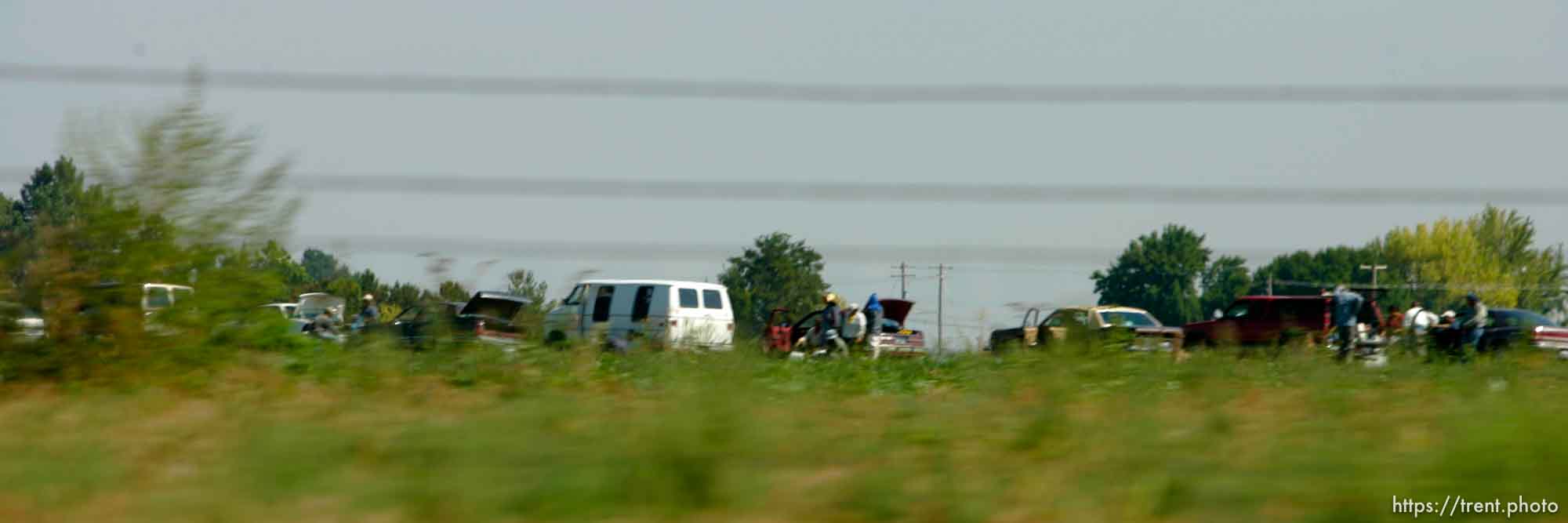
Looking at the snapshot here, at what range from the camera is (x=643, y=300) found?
2559cm

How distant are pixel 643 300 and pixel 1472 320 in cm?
1417

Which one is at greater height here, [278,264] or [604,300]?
[278,264]

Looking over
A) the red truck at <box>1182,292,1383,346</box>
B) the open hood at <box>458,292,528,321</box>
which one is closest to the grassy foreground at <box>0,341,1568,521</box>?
the open hood at <box>458,292,528,321</box>

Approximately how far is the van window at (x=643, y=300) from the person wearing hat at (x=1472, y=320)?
13209mm

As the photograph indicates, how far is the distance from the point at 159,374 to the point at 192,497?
416cm

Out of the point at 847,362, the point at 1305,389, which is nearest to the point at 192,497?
the point at 1305,389

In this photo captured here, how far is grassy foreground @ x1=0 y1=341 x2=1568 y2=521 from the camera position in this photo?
5.07 m

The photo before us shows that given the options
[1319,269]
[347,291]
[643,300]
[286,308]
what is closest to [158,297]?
[286,308]

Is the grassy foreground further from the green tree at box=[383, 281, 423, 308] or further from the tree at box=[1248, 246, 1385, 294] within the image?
the tree at box=[1248, 246, 1385, 294]

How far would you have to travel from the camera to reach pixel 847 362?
12.7m

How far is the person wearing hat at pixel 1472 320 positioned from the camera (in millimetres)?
14859

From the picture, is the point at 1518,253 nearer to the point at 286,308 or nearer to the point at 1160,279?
the point at 286,308

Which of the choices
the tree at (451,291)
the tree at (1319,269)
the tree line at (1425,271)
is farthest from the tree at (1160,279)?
the tree at (1319,269)

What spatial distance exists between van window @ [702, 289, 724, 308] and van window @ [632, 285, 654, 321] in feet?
3.63
